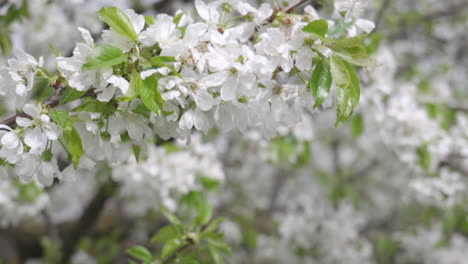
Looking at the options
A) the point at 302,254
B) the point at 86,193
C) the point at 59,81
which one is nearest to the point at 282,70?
the point at 59,81

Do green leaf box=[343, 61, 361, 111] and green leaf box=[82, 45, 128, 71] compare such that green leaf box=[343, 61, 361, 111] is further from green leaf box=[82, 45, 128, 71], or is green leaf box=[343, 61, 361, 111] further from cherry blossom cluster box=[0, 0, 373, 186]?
green leaf box=[82, 45, 128, 71]

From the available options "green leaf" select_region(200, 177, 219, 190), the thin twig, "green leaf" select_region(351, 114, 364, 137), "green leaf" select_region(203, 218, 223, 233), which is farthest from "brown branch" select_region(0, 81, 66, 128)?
"green leaf" select_region(351, 114, 364, 137)

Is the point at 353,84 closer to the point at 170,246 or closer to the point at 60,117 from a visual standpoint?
the point at 60,117

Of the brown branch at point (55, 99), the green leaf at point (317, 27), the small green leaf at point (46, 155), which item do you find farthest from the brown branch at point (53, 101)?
the green leaf at point (317, 27)

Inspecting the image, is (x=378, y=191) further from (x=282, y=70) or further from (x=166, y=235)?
(x=282, y=70)

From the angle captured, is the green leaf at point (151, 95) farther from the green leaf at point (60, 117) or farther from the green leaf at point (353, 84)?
the green leaf at point (353, 84)

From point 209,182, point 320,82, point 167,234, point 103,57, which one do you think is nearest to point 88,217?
point 209,182
